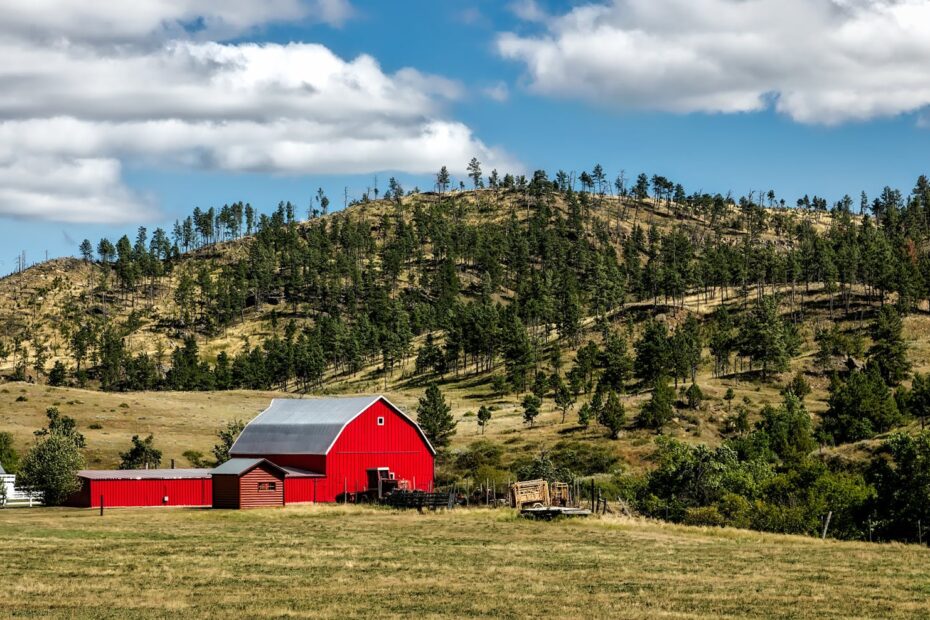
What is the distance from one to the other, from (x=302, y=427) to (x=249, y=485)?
8.54m

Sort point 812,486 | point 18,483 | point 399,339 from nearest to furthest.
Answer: point 812,486 → point 18,483 → point 399,339

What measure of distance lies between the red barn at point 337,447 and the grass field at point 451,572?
62.8 feet

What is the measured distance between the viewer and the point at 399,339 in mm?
178125

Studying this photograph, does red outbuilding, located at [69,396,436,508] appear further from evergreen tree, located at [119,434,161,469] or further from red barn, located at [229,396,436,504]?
evergreen tree, located at [119,434,161,469]

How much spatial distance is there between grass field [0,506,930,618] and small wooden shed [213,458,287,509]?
47.5ft

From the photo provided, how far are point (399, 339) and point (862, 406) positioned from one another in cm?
9314

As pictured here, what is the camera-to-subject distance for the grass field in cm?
2581

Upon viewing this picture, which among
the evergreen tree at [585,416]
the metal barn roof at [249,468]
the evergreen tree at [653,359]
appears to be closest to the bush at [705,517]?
the metal barn roof at [249,468]

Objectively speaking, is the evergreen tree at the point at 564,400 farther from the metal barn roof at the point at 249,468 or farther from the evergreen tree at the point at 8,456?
the evergreen tree at the point at 8,456

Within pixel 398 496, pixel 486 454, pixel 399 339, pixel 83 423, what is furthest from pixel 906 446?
pixel 399 339

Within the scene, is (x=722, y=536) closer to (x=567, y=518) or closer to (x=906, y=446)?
(x=567, y=518)

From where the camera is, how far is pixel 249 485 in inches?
2589

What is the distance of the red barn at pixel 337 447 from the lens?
70.1 metres

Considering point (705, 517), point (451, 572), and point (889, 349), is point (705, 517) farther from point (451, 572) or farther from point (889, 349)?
point (889, 349)
